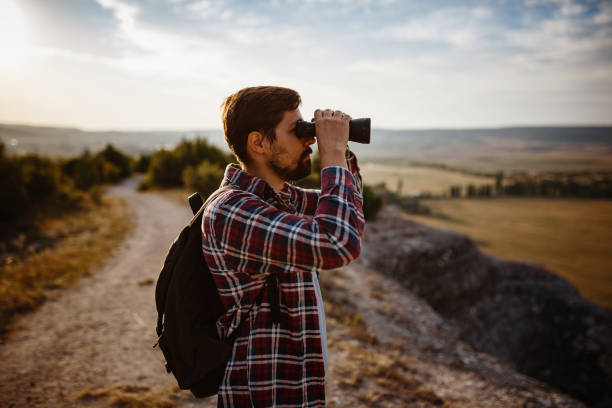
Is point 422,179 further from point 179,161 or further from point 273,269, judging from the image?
point 273,269

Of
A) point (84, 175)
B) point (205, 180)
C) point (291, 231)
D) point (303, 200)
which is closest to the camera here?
point (291, 231)

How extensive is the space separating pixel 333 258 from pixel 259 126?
2.28ft

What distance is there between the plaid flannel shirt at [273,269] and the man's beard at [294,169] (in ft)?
0.32

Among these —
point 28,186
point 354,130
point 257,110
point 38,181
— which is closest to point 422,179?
point 38,181

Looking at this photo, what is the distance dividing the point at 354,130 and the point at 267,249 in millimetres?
719

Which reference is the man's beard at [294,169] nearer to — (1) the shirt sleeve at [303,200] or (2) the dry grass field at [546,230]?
(1) the shirt sleeve at [303,200]

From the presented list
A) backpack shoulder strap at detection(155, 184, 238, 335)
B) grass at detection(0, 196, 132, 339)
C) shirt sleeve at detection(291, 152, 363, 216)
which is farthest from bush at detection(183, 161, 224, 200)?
backpack shoulder strap at detection(155, 184, 238, 335)

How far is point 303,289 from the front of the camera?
4.57 ft

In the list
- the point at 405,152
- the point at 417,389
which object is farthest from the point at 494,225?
the point at 405,152

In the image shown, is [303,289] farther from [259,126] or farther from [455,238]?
[455,238]

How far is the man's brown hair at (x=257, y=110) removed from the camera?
1399 mm

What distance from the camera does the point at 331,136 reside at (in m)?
1.38

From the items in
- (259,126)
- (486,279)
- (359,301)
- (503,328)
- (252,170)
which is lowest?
(503,328)

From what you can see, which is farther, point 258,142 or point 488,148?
point 488,148
